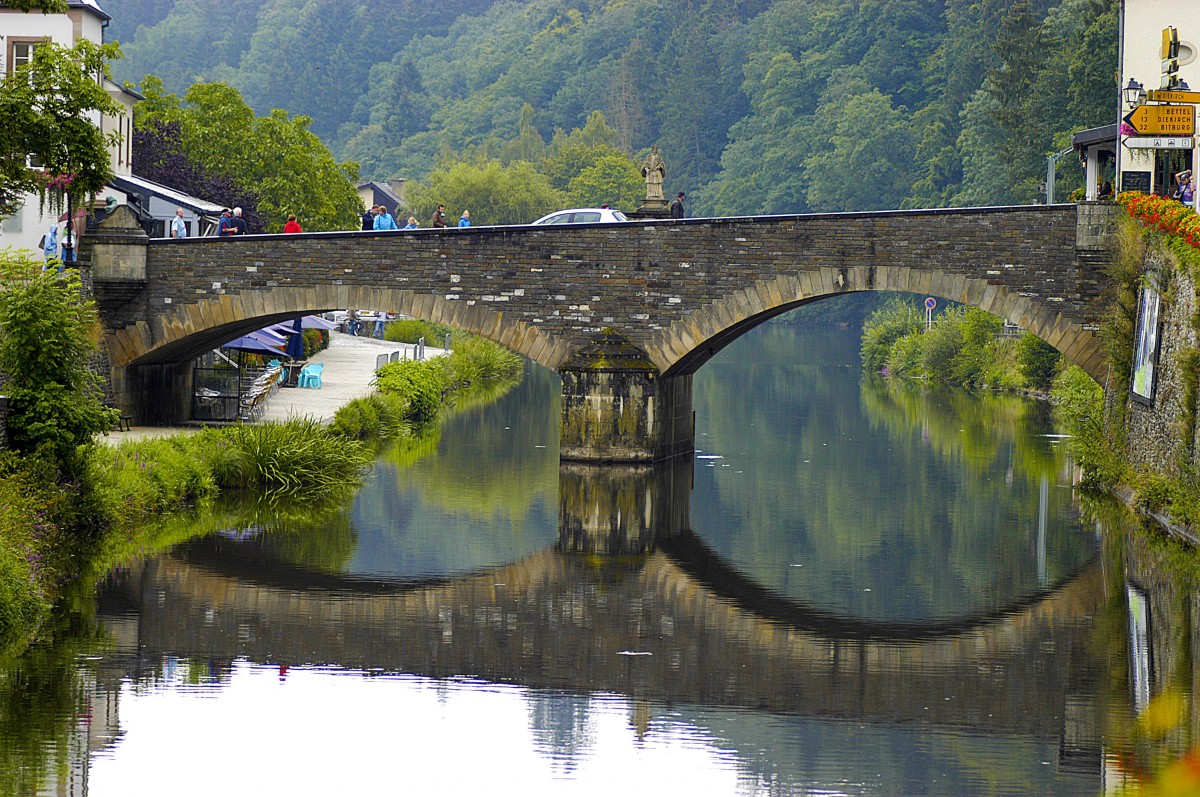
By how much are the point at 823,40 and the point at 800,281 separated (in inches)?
3223

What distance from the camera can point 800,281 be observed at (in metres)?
27.2

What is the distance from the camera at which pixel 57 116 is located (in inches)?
704

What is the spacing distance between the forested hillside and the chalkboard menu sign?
30.2 metres

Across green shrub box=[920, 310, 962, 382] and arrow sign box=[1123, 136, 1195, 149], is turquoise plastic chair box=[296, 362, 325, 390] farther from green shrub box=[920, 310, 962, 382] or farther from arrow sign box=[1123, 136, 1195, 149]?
green shrub box=[920, 310, 962, 382]

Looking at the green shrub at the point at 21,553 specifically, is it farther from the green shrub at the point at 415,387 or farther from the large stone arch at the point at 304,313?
the green shrub at the point at 415,387

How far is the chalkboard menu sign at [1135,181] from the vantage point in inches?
1078

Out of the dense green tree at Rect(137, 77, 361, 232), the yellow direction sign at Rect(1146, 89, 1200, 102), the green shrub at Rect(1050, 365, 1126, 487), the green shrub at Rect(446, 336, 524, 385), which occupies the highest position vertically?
the dense green tree at Rect(137, 77, 361, 232)

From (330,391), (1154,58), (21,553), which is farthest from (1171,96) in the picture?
(330,391)

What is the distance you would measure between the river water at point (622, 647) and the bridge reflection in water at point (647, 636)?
5cm

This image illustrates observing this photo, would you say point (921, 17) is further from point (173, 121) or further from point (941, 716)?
point (941, 716)

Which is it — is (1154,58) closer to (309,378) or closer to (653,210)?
(653,210)

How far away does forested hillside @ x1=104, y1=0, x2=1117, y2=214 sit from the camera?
68.1 meters

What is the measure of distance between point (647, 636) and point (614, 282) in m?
12.3

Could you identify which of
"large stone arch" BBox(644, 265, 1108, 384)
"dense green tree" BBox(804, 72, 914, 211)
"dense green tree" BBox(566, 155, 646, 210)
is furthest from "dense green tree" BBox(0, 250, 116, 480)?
"dense green tree" BBox(566, 155, 646, 210)
